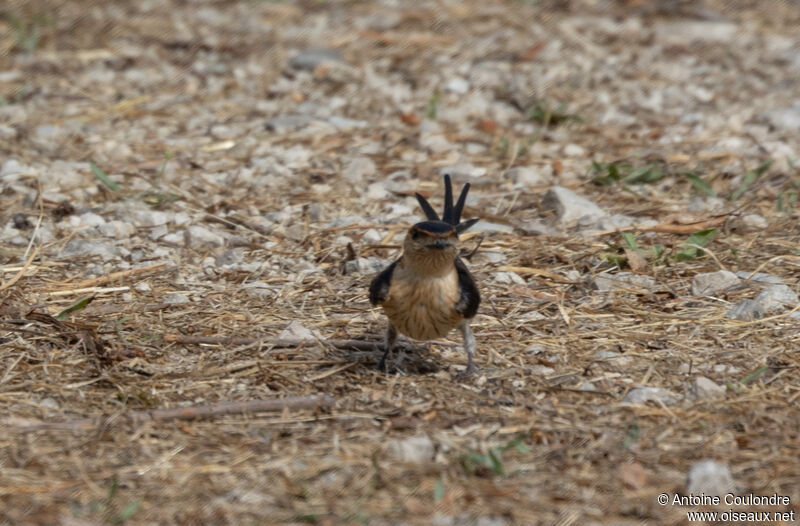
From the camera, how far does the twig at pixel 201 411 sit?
4.46 meters

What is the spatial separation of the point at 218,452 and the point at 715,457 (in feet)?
6.77

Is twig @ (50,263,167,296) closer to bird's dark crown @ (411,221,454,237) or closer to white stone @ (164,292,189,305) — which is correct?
white stone @ (164,292,189,305)

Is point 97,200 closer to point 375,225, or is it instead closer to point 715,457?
Result: point 375,225

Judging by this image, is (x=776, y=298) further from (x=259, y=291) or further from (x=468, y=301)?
(x=259, y=291)

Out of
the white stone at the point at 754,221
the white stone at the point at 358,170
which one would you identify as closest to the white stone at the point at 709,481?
the white stone at the point at 754,221

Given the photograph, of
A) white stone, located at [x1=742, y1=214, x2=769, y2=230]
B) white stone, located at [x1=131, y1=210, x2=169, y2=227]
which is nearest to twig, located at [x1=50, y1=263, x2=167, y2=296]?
white stone, located at [x1=131, y1=210, x2=169, y2=227]

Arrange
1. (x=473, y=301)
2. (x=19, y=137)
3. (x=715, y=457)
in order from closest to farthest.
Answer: (x=715, y=457) → (x=473, y=301) → (x=19, y=137)

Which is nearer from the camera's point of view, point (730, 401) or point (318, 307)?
point (730, 401)

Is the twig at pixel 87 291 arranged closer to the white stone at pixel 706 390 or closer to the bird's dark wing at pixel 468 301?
the bird's dark wing at pixel 468 301

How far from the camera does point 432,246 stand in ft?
16.6

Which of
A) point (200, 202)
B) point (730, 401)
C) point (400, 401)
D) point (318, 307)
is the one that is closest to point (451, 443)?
point (400, 401)

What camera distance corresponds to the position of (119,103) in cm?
935

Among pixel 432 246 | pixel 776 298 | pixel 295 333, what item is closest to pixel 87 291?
pixel 295 333

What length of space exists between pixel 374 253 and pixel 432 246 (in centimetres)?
178
